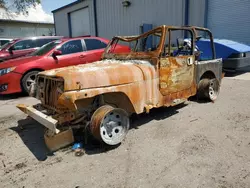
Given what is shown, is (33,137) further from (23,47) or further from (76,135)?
(23,47)

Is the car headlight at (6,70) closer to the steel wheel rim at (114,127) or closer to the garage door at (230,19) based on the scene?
the steel wheel rim at (114,127)

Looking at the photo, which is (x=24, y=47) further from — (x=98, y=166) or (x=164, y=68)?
(x=98, y=166)

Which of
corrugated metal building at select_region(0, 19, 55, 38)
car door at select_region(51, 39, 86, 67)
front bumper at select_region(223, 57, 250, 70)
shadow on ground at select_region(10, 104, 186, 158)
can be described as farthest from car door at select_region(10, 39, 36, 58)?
corrugated metal building at select_region(0, 19, 55, 38)

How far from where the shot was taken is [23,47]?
10344 mm

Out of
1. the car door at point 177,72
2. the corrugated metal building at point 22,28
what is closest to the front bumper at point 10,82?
the car door at point 177,72

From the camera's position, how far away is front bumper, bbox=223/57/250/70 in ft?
25.9

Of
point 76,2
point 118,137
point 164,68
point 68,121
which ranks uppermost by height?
point 76,2

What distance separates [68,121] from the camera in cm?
338

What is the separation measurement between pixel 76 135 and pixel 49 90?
90 centimetres

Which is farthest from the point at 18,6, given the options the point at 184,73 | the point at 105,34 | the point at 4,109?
the point at 184,73

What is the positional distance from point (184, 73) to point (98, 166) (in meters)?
2.59

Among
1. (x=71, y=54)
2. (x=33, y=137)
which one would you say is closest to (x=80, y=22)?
(x=71, y=54)

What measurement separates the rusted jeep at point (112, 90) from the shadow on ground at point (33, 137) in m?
0.22

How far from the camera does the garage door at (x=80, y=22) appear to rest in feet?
61.8
